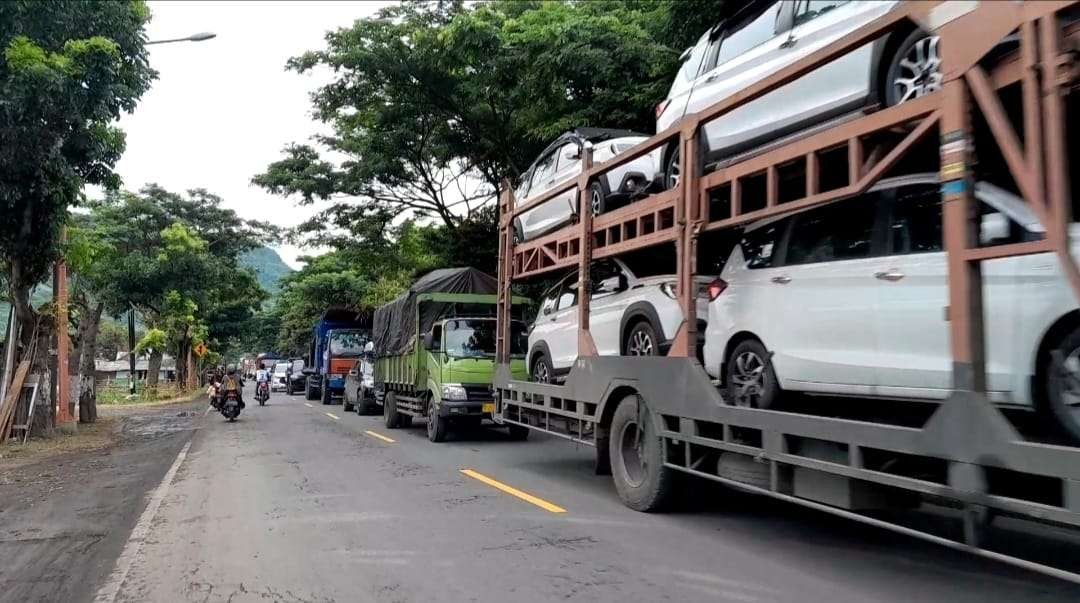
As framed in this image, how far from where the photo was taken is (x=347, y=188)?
902 inches

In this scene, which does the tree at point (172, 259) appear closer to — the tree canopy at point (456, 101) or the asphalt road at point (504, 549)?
the tree canopy at point (456, 101)

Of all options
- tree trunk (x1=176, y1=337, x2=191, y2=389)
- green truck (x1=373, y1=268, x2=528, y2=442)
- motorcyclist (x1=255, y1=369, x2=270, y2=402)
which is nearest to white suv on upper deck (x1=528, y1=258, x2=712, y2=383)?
green truck (x1=373, y1=268, x2=528, y2=442)

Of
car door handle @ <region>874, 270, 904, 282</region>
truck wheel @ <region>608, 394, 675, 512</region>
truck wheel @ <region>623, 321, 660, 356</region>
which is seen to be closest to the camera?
car door handle @ <region>874, 270, 904, 282</region>

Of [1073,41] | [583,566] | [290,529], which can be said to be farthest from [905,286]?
[290,529]

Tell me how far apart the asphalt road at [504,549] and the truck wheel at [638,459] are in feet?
→ 0.69

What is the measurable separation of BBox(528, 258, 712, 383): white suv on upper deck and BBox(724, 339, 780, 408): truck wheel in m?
0.61

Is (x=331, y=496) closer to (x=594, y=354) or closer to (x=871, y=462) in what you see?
(x=594, y=354)

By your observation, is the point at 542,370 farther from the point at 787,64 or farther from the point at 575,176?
the point at 787,64

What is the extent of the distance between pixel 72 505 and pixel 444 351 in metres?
6.04

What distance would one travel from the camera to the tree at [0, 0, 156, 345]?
38.9 ft

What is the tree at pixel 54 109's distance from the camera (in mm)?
11859

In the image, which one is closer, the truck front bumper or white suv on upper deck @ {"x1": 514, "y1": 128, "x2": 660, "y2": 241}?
A: white suv on upper deck @ {"x1": 514, "y1": 128, "x2": 660, "y2": 241}

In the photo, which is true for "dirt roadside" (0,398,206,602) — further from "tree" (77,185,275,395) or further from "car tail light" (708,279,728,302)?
"tree" (77,185,275,395)

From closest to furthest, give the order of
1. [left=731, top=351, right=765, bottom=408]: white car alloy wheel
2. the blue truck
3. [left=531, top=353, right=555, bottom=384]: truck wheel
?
[left=731, top=351, right=765, bottom=408]: white car alloy wheel, [left=531, top=353, right=555, bottom=384]: truck wheel, the blue truck
